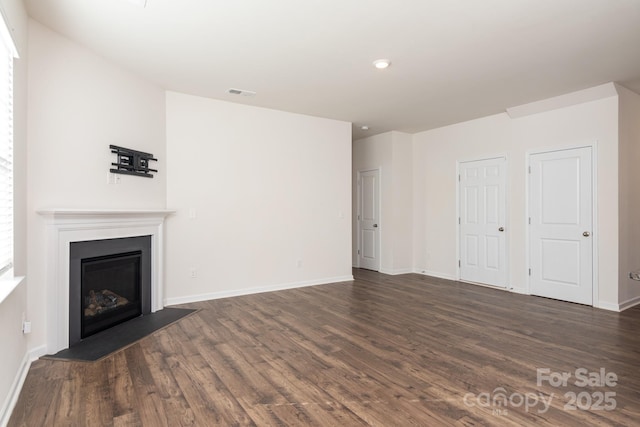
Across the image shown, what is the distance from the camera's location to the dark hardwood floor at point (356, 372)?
2104 millimetres

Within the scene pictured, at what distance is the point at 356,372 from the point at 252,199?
3124mm

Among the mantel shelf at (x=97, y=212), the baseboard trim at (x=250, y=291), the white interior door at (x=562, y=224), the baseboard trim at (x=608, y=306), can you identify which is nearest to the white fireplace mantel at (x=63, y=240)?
the mantel shelf at (x=97, y=212)

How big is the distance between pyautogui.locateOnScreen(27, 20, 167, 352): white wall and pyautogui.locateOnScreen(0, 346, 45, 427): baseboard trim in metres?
0.07

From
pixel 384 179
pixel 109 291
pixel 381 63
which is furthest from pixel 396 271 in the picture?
pixel 109 291

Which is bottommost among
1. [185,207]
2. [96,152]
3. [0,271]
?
[0,271]

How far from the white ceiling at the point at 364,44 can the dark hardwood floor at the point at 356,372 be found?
8.76 feet

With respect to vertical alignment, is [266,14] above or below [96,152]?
above

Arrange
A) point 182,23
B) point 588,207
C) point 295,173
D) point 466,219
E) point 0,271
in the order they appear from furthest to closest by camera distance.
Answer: point 466,219 → point 295,173 → point 588,207 → point 182,23 → point 0,271

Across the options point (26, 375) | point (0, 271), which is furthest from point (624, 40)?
point (26, 375)

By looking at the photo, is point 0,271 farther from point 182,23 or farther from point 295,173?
point 295,173

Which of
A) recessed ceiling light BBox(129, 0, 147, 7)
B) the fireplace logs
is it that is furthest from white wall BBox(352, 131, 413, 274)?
recessed ceiling light BBox(129, 0, 147, 7)

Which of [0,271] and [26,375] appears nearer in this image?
[0,271]

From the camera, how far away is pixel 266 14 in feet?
9.07

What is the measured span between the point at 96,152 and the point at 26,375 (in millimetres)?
1971
